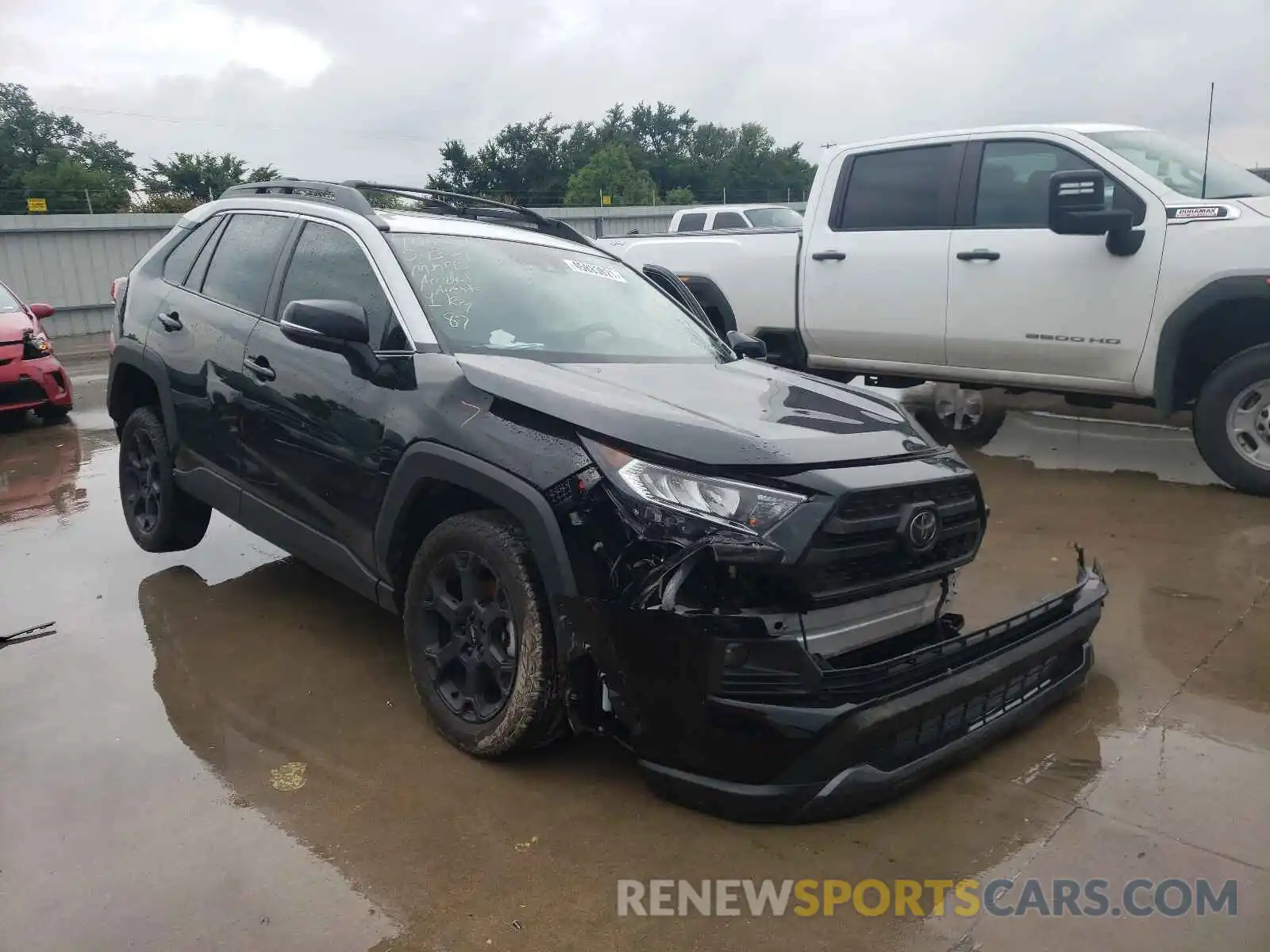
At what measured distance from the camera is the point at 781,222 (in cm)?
1805

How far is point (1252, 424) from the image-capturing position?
218 inches

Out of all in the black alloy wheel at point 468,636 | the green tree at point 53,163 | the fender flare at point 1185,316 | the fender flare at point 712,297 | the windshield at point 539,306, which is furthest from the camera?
the green tree at point 53,163

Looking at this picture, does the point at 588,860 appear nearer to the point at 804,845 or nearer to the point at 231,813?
the point at 804,845

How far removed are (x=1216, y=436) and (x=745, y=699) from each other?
4.36 m

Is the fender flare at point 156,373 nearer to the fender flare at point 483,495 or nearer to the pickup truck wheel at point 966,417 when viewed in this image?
the fender flare at point 483,495

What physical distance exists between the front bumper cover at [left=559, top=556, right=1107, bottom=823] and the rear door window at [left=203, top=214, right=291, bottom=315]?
7.70 ft

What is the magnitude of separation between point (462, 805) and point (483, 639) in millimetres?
474

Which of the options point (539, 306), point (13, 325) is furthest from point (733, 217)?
point (539, 306)

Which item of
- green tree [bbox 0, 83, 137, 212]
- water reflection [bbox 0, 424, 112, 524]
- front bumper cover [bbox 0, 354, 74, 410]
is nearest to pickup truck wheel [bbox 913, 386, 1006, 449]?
water reflection [bbox 0, 424, 112, 524]

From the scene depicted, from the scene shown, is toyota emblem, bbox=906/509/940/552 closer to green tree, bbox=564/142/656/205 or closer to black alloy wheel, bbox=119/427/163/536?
black alloy wheel, bbox=119/427/163/536

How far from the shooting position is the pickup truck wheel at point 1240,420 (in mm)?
5453

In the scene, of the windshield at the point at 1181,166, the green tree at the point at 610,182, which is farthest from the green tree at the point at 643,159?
the windshield at the point at 1181,166

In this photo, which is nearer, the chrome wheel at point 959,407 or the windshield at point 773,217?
the chrome wheel at point 959,407

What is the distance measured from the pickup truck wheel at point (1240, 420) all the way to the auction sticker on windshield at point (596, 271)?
11.5ft
